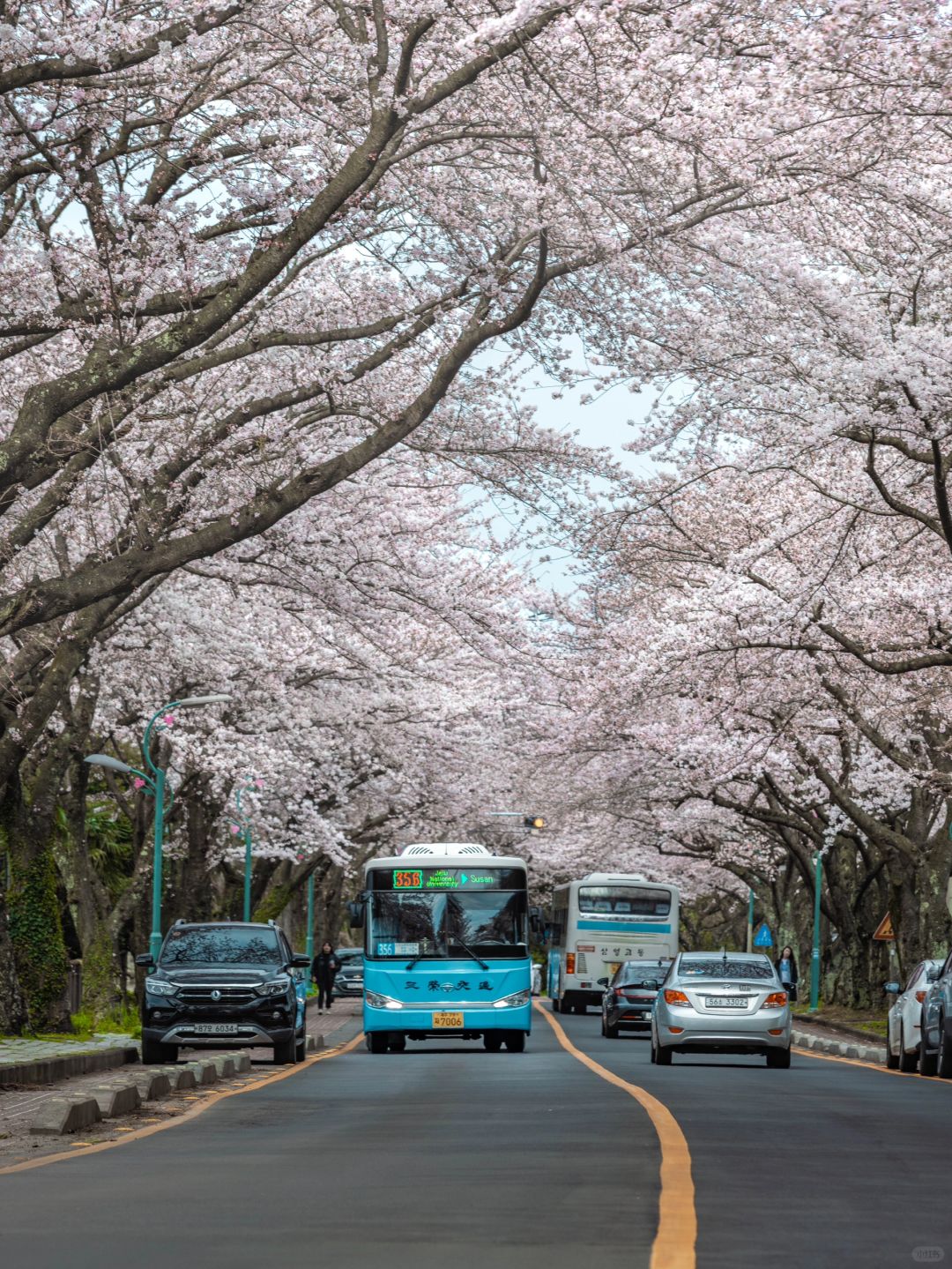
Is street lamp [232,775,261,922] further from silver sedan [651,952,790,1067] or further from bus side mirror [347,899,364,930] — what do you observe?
silver sedan [651,952,790,1067]

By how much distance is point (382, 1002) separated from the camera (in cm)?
2950

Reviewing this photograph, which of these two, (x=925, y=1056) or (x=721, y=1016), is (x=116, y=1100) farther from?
(x=925, y=1056)

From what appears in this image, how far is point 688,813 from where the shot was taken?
2425 inches

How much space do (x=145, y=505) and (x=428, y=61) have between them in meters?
4.63

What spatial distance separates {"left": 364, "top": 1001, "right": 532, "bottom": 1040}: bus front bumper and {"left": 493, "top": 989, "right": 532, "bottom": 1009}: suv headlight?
0.04 meters

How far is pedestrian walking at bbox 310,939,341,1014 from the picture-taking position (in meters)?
50.9

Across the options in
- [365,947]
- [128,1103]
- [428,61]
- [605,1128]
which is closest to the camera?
[605,1128]

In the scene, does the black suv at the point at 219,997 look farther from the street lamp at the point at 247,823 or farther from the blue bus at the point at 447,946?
the street lamp at the point at 247,823

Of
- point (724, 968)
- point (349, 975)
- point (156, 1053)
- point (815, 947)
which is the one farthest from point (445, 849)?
point (349, 975)

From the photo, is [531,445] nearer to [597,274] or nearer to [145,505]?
[597,274]

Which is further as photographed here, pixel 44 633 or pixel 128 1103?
pixel 44 633

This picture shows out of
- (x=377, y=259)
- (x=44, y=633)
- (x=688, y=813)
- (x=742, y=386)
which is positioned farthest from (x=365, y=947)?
(x=688, y=813)

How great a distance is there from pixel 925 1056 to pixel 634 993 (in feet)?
A: 38.1

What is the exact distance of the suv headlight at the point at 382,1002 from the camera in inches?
1157
